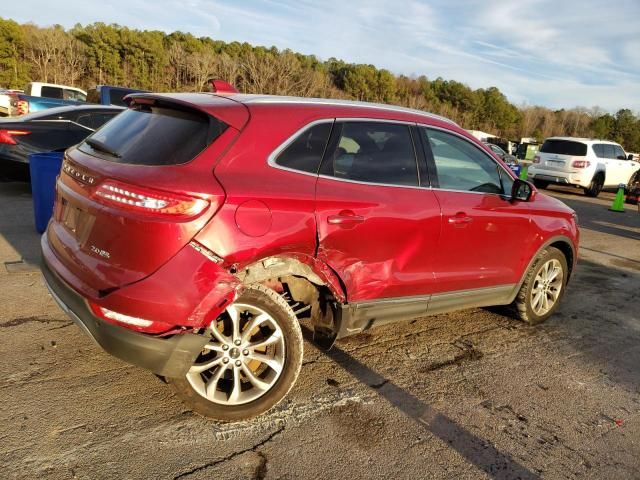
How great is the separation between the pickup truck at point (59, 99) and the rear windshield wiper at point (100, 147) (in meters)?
7.93

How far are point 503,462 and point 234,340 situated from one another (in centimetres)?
161

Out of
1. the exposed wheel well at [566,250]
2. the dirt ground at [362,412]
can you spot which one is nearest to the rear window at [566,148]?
Answer: the exposed wheel well at [566,250]

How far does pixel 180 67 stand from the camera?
51.7 metres

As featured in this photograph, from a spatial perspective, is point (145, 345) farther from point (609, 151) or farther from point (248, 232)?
point (609, 151)

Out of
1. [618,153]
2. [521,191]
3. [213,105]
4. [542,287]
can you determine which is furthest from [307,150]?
[618,153]

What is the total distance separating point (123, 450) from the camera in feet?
8.57

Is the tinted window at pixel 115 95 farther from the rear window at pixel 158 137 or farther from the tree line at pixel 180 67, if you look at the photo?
the tree line at pixel 180 67

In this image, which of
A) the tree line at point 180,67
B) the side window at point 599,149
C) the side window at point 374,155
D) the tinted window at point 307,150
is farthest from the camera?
the tree line at point 180,67

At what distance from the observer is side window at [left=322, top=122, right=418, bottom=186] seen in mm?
3238

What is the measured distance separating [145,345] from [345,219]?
4.36 feet

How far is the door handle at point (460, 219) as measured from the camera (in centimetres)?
375

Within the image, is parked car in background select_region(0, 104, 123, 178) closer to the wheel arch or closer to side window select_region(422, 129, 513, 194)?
side window select_region(422, 129, 513, 194)

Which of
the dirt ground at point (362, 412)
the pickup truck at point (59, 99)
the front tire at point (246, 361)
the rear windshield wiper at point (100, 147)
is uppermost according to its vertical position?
the rear windshield wiper at point (100, 147)

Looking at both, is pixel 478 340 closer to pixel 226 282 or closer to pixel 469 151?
pixel 469 151
